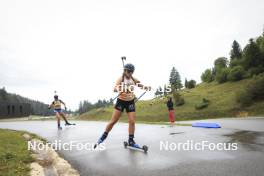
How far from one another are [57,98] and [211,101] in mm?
49684

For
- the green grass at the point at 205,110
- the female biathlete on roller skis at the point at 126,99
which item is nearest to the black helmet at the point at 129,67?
the female biathlete on roller skis at the point at 126,99

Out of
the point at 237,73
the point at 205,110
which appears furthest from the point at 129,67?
the point at 237,73

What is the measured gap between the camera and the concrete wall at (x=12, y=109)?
76.6m

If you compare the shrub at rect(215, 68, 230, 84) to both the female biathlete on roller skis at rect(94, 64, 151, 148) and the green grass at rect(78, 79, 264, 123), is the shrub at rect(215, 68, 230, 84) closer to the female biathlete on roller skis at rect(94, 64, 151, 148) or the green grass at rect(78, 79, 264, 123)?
the green grass at rect(78, 79, 264, 123)

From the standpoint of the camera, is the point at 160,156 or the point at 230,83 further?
the point at 230,83

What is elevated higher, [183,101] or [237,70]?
[237,70]

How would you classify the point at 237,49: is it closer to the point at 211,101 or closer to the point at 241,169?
the point at 211,101

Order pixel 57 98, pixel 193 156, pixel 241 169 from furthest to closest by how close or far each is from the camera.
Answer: pixel 57 98, pixel 193 156, pixel 241 169

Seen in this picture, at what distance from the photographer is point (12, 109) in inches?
3339

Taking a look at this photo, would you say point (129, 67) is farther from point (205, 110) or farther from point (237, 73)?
point (237, 73)

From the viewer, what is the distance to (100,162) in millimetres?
5867

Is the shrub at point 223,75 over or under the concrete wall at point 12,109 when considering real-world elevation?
over

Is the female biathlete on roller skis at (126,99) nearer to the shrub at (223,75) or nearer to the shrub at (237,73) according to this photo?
the shrub at (237,73)

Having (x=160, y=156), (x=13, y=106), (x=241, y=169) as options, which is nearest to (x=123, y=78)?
(x=160, y=156)
